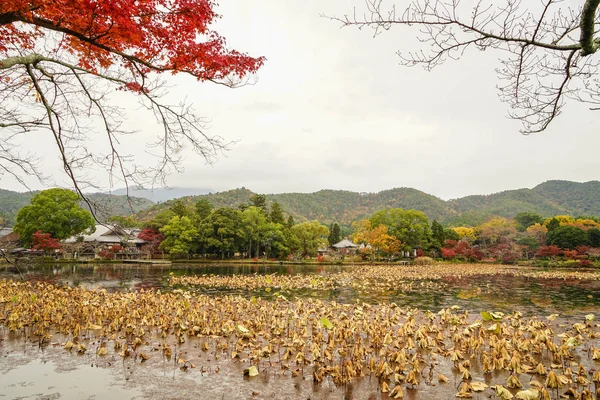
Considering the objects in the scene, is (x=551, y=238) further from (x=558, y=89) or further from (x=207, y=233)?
(x=558, y=89)

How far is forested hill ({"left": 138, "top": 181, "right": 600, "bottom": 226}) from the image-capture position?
118750mm

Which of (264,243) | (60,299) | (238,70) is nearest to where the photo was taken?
(238,70)

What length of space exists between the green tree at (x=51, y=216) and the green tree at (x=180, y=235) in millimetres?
9966

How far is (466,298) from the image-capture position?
1645 centimetres

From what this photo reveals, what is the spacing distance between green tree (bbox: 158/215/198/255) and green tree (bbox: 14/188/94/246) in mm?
9966

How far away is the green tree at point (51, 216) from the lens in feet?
125

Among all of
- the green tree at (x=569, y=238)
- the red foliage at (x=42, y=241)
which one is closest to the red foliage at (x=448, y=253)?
the green tree at (x=569, y=238)

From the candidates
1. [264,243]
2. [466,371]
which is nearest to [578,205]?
[264,243]

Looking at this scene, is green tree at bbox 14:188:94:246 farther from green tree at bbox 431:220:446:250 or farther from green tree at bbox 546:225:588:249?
green tree at bbox 546:225:588:249

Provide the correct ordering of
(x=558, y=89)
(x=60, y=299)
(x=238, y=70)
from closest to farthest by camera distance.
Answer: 1. (x=558, y=89)
2. (x=238, y=70)
3. (x=60, y=299)

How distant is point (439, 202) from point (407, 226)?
355 ft

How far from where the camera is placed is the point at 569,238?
4519 cm

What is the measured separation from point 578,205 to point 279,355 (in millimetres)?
150774

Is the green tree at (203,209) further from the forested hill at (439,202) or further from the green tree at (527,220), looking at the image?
the green tree at (527,220)
